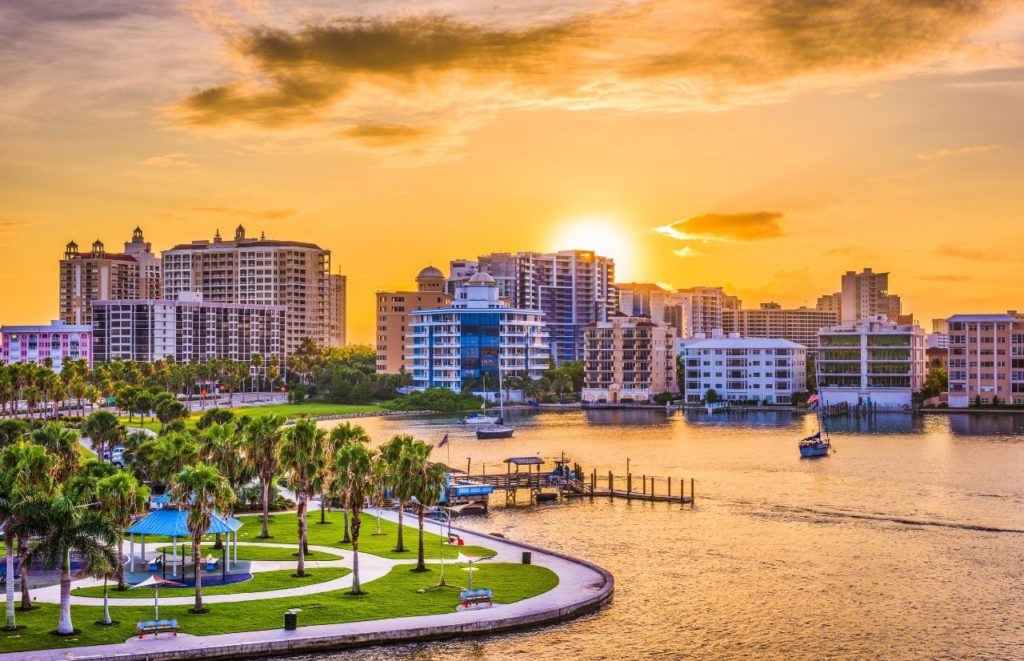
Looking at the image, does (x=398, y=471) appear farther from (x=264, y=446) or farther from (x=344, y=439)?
(x=264, y=446)

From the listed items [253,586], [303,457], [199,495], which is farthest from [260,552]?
[199,495]

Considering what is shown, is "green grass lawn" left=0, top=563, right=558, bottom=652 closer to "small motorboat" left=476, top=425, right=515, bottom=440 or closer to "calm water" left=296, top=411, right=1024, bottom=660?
"calm water" left=296, top=411, right=1024, bottom=660

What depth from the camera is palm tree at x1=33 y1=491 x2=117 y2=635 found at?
48531mm

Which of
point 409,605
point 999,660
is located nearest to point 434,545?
point 409,605

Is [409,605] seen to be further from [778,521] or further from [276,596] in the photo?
[778,521]

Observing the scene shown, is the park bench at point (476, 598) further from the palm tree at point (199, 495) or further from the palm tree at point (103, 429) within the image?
the palm tree at point (103, 429)

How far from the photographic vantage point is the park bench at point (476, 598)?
182 ft

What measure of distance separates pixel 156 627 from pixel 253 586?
10.3 meters

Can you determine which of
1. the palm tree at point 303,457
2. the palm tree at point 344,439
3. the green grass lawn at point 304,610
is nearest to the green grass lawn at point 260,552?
the palm tree at point 303,457

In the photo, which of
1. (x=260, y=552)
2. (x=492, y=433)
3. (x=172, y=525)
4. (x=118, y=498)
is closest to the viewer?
(x=118, y=498)

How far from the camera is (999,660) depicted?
5100cm

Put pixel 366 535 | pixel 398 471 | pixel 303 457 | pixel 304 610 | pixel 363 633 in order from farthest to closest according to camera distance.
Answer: pixel 366 535, pixel 303 457, pixel 398 471, pixel 304 610, pixel 363 633

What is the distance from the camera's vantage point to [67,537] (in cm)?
4900

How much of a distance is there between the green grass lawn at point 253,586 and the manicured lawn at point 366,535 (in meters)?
6.45
